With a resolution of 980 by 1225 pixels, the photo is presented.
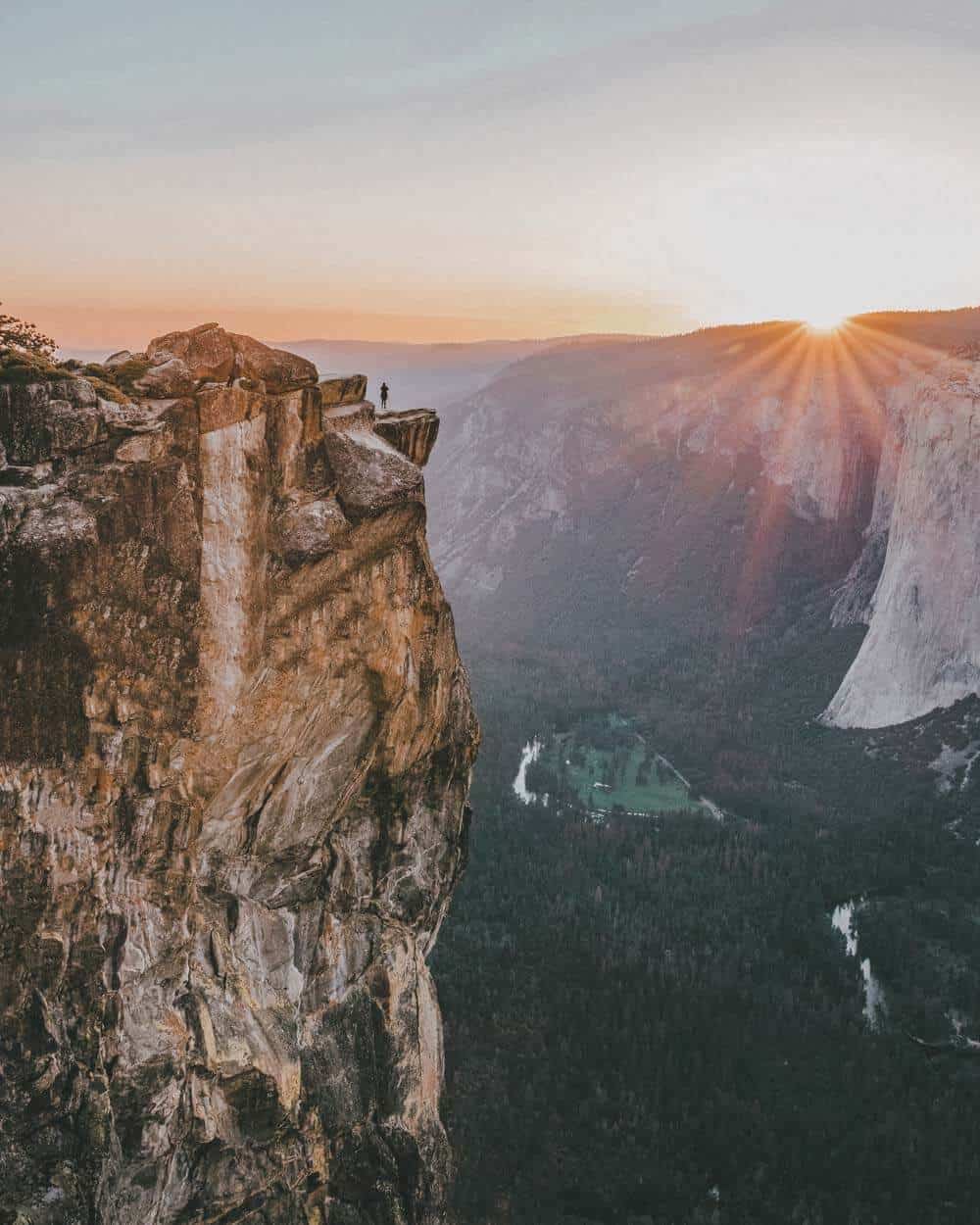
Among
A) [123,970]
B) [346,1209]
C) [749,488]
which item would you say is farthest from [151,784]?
[749,488]

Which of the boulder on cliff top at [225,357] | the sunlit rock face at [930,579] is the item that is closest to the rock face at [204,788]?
the boulder on cliff top at [225,357]

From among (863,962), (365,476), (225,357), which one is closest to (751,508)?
(863,962)

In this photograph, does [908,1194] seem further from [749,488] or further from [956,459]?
[749,488]

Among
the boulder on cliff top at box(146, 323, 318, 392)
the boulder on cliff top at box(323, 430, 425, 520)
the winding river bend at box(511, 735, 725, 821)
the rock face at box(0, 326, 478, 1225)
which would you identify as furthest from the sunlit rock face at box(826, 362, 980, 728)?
the boulder on cliff top at box(146, 323, 318, 392)

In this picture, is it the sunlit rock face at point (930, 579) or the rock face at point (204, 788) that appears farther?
the sunlit rock face at point (930, 579)

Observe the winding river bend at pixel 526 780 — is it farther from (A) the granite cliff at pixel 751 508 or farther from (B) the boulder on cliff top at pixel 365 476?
(B) the boulder on cliff top at pixel 365 476

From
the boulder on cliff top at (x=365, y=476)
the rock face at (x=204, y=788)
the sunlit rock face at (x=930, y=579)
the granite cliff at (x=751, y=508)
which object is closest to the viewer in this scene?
the rock face at (x=204, y=788)

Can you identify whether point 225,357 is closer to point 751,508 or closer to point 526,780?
point 526,780
